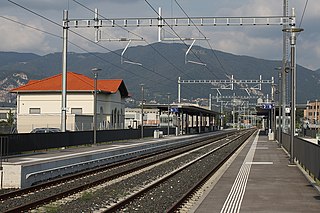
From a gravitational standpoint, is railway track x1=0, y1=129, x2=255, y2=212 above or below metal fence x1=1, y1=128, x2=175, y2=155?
below

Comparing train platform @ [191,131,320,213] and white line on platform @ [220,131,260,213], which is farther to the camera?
train platform @ [191,131,320,213]

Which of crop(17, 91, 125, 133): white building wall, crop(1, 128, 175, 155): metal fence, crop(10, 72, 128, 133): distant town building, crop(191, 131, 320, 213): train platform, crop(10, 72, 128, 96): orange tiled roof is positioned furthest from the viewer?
crop(10, 72, 128, 96): orange tiled roof

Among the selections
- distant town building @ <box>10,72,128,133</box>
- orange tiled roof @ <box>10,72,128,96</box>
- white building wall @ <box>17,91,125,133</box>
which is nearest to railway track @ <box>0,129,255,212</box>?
distant town building @ <box>10,72,128,133</box>

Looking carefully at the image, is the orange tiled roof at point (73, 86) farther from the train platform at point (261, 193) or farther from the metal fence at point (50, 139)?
the train platform at point (261, 193)

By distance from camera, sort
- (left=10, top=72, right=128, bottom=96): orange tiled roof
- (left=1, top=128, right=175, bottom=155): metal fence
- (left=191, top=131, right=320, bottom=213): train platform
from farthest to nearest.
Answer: (left=10, top=72, right=128, bottom=96): orange tiled roof → (left=1, top=128, right=175, bottom=155): metal fence → (left=191, top=131, right=320, bottom=213): train platform

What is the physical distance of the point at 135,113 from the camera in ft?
450

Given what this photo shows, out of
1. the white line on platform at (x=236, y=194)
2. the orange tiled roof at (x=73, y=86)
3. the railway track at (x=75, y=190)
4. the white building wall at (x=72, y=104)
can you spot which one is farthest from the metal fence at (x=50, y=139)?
the orange tiled roof at (x=73, y=86)

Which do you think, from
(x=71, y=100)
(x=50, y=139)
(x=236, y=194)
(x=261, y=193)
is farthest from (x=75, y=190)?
(x=71, y=100)

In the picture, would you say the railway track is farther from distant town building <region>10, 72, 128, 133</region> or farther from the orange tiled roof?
the orange tiled roof

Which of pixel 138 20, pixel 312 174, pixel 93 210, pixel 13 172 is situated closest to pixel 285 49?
pixel 138 20

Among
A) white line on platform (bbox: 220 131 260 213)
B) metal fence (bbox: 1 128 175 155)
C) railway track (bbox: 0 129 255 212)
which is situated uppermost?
metal fence (bbox: 1 128 175 155)

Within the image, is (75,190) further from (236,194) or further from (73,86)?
(73,86)

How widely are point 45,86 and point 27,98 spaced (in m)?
2.96

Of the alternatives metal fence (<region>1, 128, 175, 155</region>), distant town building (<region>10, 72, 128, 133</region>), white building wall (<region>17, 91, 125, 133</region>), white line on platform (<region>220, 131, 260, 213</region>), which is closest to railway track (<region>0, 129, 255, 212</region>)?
white line on platform (<region>220, 131, 260, 213</region>)
